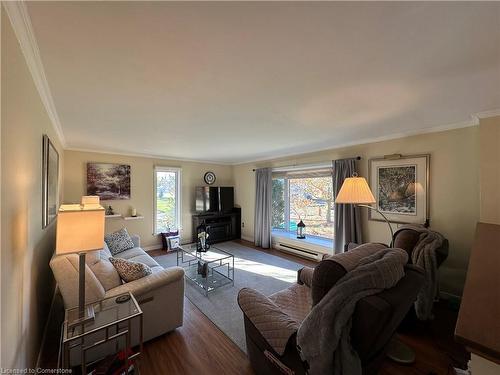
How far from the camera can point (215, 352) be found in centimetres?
183

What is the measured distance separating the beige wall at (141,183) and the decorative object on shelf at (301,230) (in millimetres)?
2596

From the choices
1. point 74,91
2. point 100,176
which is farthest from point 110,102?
point 100,176

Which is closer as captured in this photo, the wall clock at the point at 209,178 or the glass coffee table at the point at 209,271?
the glass coffee table at the point at 209,271

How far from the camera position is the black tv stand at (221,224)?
5297 millimetres

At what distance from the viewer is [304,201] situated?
461 centimetres

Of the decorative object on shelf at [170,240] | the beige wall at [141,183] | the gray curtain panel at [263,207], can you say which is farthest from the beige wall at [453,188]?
the decorative object on shelf at [170,240]

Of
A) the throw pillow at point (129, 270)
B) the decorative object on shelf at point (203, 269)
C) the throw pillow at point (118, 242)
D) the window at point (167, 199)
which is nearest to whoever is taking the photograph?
the throw pillow at point (129, 270)

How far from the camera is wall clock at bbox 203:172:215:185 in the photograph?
5.66 meters

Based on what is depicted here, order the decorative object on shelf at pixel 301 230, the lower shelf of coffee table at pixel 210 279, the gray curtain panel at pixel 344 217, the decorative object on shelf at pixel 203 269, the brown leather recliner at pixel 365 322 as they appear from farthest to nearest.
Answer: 1. the decorative object on shelf at pixel 301 230
2. the gray curtain panel at pixel 344 217
3. the decorative object on shelf at pixel 203 269
4. the lower shelf of coffee table at pixel 210 279
5. the brown leather recliner at pixel 365 322

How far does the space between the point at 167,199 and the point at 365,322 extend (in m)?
4.85

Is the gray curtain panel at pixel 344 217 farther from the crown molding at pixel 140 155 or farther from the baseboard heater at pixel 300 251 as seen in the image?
the crown molding at pixel 140 155

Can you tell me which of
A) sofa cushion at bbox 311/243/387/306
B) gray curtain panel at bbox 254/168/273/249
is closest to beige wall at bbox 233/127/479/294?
sofa cushion at bbox 311/243/387/306

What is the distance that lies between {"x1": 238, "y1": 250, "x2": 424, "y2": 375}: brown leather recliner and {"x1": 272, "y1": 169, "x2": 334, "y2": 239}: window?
287 cm

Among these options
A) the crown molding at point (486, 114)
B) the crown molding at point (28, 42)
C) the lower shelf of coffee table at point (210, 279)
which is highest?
the crown molding at point (28, 42)
